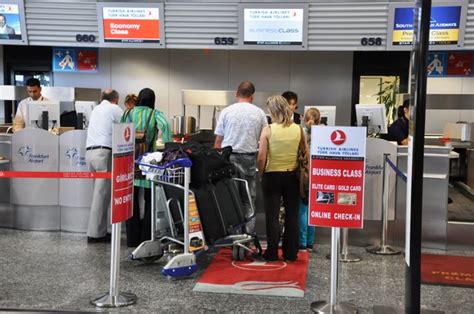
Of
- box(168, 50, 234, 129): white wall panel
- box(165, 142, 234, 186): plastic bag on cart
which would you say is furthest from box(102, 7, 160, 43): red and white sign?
box(165, 142, 234, 186): plastic bag on cart

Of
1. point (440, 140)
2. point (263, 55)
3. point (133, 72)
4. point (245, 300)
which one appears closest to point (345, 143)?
point (245, 300)

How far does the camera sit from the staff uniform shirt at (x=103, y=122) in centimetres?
534

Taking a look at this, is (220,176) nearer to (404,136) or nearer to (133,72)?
(404,136)

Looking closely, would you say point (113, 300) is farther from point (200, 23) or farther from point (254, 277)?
point (200, 23)

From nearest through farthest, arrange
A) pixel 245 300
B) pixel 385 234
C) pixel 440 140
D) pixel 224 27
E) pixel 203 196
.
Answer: pixel 245 300 < pixel 203 196 < pixel 385 234 < pixel 224 27 < pixel 440 140

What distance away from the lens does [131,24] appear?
24.5 feet

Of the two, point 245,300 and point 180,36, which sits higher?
point 180,36

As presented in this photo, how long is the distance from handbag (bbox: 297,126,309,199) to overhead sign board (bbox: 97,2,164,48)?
11.5 feet

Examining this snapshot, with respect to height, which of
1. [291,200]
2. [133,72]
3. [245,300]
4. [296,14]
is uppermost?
[296,14]

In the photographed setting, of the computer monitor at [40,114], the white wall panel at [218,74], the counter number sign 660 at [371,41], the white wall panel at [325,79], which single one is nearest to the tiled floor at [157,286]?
the computer monitor at [40,114]

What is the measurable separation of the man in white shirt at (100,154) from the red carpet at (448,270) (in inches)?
118

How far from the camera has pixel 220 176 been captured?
15.3ft

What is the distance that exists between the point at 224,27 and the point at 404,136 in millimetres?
2712

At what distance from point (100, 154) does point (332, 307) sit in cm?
284
